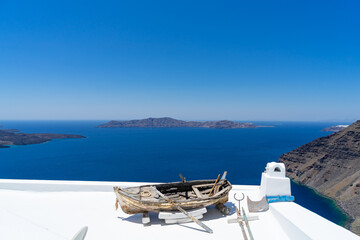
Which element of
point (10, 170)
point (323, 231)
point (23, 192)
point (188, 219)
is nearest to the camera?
point (323, 231)

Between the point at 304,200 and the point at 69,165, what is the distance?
57810 millimetres

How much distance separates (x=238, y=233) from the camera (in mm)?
4105

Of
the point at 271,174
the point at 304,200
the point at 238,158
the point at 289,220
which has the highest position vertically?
the point at 271,174

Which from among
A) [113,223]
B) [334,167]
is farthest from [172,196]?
[334,167]

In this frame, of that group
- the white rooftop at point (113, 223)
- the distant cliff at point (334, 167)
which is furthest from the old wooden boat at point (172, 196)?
the distant cliff at point (334, 167)

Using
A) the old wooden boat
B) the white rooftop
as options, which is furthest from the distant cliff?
the old wooden boat

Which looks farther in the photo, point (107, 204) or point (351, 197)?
point (351, 197)

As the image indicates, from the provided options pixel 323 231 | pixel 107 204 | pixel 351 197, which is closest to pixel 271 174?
pixel 323 231

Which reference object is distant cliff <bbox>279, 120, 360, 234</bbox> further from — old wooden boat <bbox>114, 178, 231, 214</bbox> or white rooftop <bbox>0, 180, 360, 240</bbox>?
old wooden boat <bbox>114, 178, 231, 214</bbox>

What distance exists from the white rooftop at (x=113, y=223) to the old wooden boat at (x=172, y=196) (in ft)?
1.28

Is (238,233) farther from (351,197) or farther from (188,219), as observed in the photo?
(351,197)

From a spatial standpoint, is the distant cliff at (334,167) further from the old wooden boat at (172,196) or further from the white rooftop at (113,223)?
the old wooden boat at (172,196)

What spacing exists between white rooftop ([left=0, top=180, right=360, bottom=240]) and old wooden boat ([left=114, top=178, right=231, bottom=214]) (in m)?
0.39

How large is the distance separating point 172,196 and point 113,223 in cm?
163
